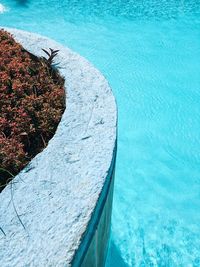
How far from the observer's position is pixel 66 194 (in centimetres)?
229

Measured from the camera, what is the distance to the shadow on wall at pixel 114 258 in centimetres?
398

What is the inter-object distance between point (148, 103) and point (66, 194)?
4336 mm

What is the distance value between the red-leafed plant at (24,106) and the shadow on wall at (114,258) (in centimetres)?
184

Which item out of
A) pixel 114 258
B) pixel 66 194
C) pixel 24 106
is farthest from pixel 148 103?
pixel 66 194

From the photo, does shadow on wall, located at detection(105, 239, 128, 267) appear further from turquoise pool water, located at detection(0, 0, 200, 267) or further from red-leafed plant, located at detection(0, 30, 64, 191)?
red-leafed plant, located at detection(0, 30, 64, 191)

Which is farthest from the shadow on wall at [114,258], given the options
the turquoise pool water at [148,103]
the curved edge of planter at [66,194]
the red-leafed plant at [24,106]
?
the red-leafed plant at [24,106]

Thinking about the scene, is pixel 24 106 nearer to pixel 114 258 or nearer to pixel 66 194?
pixel 66 194

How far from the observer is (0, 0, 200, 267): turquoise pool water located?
14.0ft

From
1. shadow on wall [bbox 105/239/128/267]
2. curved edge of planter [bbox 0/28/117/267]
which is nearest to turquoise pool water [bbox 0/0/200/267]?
shadow on wall [bbox 105/239/128/267]

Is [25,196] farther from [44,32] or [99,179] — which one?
[44,32]

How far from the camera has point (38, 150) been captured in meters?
2.79

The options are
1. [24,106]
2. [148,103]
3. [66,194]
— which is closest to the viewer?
[66,194]

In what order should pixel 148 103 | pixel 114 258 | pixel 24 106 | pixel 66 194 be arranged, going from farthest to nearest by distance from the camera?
pixel 148 103, pixel 114 258, pixel 24 106, pixel 66 194

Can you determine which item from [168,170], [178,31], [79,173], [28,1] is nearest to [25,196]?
[79,173]
